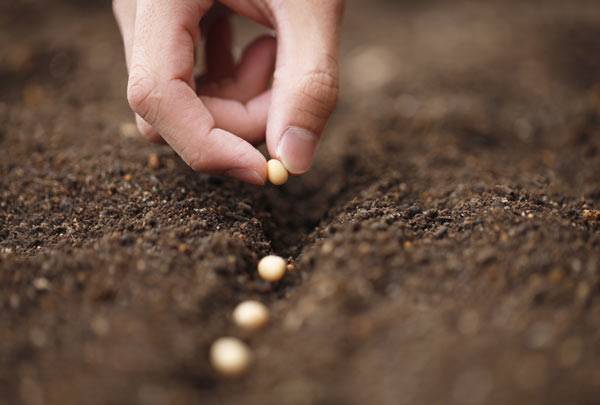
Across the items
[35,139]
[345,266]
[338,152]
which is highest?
[345,266]

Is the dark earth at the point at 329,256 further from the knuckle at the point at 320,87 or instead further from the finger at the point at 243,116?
the knuckle at the point at 320,87

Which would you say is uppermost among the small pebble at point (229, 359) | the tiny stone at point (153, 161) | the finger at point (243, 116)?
the finger at point (243, 116)

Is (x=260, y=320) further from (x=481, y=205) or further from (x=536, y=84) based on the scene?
(x=536, y=84)

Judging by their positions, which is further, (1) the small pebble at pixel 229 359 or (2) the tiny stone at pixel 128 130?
(2) the tiny stone at pixel 128 130

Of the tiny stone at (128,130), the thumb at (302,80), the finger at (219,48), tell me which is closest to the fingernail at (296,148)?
the thumb at (302,80)

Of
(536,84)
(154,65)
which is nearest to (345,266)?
(154,65)

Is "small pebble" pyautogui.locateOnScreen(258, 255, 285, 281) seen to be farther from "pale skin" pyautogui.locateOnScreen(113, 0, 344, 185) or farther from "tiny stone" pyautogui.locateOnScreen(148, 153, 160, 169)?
"tiny stone" pyautogui.locateOnScreen(148, 153, 160, 169)
